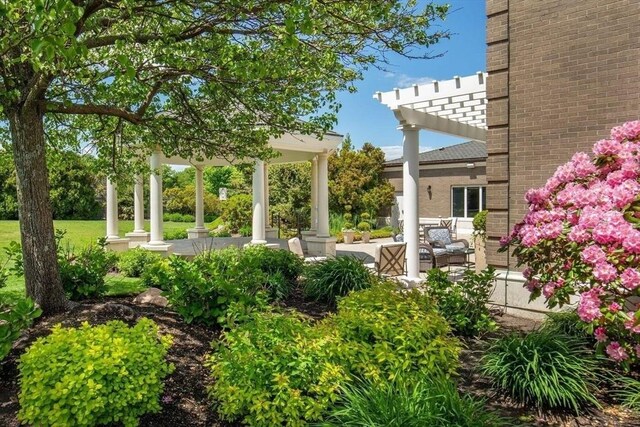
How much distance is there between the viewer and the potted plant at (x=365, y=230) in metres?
22.0

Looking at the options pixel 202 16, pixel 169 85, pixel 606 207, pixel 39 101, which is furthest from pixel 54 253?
pixel 606 207

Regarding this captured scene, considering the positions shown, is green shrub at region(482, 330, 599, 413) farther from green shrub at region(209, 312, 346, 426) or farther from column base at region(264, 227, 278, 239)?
column base at region(264, 227, 278, 239)

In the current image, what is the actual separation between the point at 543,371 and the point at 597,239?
1.35m

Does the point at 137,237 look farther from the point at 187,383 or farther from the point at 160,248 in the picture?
the point at 187,383

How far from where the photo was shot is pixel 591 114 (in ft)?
21.3

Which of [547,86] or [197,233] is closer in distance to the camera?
[547,86]

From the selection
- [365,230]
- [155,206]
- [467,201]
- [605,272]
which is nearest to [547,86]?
[605,272]

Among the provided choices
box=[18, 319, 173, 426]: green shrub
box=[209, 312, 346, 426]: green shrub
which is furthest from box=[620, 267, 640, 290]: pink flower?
box=[18, 319, 173, 426]: green shrub

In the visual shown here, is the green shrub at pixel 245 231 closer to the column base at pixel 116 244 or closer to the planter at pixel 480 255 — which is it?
the column base at pixel 116 244

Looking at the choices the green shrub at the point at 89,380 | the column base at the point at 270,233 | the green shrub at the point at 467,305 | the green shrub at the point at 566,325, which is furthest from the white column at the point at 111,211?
the green shrub at the point at 566,325

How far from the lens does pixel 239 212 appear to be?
2377 centimetres

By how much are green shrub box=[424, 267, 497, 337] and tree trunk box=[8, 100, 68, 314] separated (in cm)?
497

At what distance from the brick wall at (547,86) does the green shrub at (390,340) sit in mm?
3711

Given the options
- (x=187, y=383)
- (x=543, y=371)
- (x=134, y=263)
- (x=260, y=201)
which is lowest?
(x=187, y=383)
